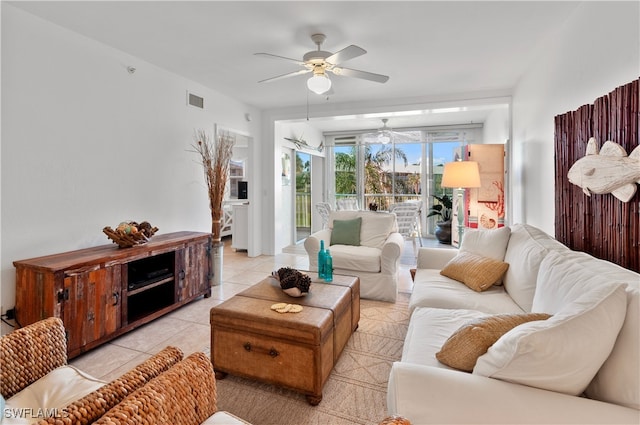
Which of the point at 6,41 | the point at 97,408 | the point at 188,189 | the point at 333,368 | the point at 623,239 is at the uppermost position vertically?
the point at 6,41

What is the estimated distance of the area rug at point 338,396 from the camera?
66.9 inches

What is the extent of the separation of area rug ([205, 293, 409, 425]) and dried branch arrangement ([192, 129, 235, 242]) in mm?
2379

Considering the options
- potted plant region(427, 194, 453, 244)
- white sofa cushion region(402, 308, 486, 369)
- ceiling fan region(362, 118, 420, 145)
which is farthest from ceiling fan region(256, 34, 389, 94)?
potted plant region(427, 194, 453, 244)

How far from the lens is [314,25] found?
2.70 metres

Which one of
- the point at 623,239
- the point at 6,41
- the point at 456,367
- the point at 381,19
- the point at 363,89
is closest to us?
the point at 456,367

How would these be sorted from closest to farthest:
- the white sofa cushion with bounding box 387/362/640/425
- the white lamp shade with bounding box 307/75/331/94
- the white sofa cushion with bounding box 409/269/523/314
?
the white sofa cushion with bounding box 387/362/640/425 → the white sofa cushion with bounding box 409/269/523/314 → the white lamp shade with bounding box 307/75/331/94

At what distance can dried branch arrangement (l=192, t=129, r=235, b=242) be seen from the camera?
13.0 feet

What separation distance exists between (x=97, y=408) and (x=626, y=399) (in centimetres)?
157

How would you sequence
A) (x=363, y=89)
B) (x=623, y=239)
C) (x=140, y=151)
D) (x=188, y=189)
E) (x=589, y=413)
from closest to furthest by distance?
(x=589, y=413) → (x=623, y=239) → (x=140, y=151) → (x=188, y=189) → (x=363, y=89)

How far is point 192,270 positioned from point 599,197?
352cm

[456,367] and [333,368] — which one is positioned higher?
[456,367]

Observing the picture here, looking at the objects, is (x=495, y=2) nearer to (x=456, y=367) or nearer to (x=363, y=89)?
(x=363, y=89)

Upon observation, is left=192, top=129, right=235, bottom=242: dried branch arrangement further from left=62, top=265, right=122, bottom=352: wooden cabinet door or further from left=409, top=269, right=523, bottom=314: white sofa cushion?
left=409, top=269, right=523, bottom=314: white sofa cushion

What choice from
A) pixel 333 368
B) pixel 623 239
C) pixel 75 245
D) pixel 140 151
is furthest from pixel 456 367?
pixel 140 151
